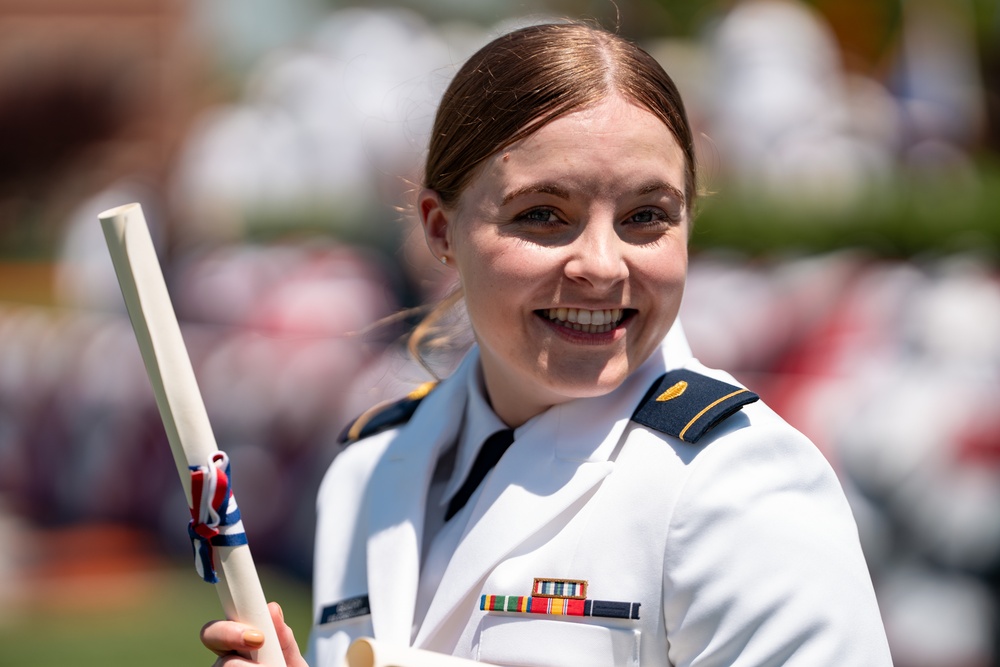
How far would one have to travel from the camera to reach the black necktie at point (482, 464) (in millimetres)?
1865

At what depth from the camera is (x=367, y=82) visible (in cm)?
1019

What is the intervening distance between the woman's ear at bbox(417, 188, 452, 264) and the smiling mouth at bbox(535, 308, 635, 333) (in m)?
0.27

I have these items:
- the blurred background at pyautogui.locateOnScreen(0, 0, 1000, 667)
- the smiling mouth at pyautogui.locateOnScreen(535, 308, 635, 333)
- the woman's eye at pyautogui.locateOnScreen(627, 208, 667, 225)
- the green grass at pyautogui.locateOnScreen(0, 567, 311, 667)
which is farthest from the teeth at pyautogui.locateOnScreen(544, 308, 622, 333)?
the green grass at pyautogui.locateOnScreen(0, 567, 311, 667)

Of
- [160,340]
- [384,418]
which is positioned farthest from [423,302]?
[160,340]

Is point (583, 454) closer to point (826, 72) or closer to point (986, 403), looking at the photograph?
point (986, 403)

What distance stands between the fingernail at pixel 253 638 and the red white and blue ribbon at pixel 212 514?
0.08 metres

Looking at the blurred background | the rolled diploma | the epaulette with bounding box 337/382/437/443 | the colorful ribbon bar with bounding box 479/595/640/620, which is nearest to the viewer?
the rolled diploma

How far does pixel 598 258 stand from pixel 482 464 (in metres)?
0.43

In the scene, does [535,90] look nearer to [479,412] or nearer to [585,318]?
[585,318]

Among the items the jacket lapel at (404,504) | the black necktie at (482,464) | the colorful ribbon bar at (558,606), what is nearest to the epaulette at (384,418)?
the jacket lapel at (404,504)

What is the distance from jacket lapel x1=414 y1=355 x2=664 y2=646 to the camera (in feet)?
5.49

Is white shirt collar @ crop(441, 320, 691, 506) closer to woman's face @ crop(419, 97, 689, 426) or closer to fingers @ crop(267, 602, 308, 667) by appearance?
woman's face @ crop(419, 97, 689, 426)

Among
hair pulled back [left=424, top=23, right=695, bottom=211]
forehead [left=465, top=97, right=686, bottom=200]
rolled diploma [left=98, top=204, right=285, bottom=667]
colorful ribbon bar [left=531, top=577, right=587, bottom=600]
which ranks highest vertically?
hair pulled back [left=424, top=23, right=695, bottom=211]

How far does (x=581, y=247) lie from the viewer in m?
1.62
